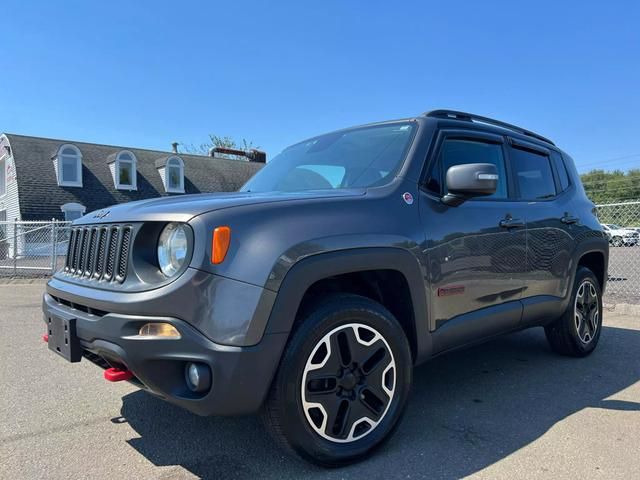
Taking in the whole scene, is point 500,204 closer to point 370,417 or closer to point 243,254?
point 370,417

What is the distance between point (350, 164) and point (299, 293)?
1.34 metres

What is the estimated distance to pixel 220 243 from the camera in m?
2.23

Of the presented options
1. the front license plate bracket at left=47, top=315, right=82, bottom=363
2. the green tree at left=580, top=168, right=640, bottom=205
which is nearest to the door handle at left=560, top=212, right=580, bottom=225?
the front license plate bracket at left=47, top=315, right=82, bottom=363

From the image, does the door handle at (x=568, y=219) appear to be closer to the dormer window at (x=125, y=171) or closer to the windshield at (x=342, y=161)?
the windshield at (x=342, y=161)

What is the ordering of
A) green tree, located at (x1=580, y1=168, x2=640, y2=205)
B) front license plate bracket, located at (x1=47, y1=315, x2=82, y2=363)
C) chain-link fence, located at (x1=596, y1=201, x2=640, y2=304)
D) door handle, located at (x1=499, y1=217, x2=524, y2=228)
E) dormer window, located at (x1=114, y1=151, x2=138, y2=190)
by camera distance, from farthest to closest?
green tree, located at (x1=580, y1=168, x2=640, y2=205), dormer window, located at (x1=114, y1=151, x2=138, y2=190), chain-link fence, located at (x1=596, y1=201, x2=640, y2=304), door handle, located at (x1=499, y1=217, x2=524, y2=228), front license plate bracket, located at (x1=47, y1=315, x2=82, y2=363)

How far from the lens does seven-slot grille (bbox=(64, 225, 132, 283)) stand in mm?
2480

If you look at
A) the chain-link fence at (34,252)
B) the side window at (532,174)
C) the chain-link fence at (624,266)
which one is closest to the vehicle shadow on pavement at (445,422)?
the side window at (532,174)

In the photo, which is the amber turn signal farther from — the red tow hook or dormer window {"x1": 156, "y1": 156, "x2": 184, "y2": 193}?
dormer window {"x1": 156, "y1": 156, "x2": 184, "y2": 193}

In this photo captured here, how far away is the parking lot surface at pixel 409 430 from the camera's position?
257 cm

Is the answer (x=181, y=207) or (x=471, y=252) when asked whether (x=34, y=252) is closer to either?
(x=181, y=207)

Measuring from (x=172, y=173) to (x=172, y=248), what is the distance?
75.8ft

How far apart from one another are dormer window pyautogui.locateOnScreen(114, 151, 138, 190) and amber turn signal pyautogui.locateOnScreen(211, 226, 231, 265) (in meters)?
21.8

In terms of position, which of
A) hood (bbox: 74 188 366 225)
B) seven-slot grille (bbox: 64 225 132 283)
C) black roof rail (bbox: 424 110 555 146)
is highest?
black roof rail (bbox: 424 110 555 146)

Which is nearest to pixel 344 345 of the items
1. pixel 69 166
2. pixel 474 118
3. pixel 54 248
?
pixel 474 118
